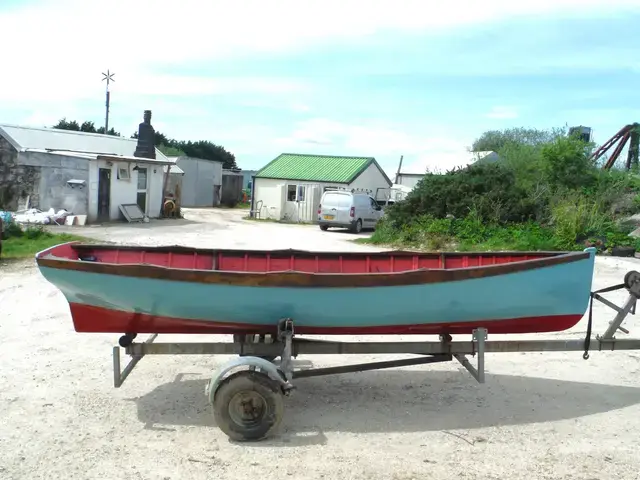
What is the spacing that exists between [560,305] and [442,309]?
1.15m

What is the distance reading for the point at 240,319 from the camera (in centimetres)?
507

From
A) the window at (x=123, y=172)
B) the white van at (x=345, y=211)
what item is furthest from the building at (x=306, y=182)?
the window at (x=123, y=172)

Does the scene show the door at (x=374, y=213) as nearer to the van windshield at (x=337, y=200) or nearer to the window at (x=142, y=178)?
the van windshield at (x=337, y=200)

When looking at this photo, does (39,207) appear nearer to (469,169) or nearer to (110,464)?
(469,169)

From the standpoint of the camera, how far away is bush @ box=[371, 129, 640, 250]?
56.3ft

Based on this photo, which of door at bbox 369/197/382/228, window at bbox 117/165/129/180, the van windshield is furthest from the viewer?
door at bbox 369/197/382/228

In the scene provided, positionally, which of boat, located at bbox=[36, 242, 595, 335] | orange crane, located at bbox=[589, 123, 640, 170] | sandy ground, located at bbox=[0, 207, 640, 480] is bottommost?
sandy ground, located at bbox=[0, 207, 640, 480]

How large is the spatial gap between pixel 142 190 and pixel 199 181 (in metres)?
14.4

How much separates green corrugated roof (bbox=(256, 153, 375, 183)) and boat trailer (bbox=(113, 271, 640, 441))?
26479 millimetres

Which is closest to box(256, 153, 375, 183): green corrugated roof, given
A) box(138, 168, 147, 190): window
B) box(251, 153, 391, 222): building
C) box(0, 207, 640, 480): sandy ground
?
box(251, 153, 391, 222): building

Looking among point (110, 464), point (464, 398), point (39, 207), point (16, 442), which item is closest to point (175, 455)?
point (110, 464)

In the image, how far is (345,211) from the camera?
25.0 metres

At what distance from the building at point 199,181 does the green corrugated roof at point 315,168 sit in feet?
23.7

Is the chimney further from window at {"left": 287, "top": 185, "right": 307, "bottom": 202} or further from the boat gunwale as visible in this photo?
the boat gunwale
